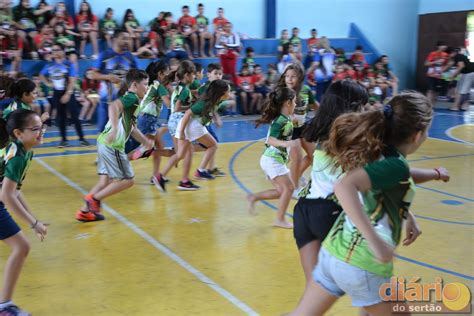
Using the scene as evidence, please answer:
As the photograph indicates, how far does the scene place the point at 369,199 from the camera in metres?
2.53

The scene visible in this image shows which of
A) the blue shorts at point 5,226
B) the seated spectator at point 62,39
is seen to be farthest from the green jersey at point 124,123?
the seated spectator at point 62,39

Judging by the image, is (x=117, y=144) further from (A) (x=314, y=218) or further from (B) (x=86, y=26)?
(B) (x=86, y=26)

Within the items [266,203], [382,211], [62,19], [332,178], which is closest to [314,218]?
[332,178]

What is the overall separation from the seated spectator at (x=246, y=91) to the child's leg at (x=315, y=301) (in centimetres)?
1355

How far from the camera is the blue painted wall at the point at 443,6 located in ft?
67.8

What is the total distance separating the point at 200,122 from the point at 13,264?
4050 millimetres

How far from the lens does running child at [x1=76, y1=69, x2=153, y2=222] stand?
19.9 feet

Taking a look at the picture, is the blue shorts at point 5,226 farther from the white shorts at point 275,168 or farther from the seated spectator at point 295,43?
the seated spectator at point 295,43

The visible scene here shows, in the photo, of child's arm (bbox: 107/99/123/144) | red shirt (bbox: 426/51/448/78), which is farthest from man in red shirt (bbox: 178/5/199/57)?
child's arm (bbox: 107/99/123/144)

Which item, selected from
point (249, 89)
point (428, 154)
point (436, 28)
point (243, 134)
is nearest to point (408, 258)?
point (428, 154)

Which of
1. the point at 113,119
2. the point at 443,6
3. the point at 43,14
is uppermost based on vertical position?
the point at 443,6

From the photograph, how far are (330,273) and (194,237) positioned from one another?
319 centimetres

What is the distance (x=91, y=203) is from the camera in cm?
619

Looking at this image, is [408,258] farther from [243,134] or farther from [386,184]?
[243,134]
